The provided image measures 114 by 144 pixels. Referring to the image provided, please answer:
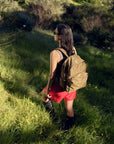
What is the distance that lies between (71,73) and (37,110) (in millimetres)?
953

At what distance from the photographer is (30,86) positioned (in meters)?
3.64

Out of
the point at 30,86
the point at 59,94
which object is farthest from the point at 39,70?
the point at 59,94

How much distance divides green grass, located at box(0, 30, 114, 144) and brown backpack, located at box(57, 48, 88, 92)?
73cm

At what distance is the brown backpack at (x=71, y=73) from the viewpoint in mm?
2014

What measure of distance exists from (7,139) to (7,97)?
0.99m

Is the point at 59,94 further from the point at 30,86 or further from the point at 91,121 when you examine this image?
the point at 30,86

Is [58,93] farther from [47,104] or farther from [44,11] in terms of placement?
[44,11]

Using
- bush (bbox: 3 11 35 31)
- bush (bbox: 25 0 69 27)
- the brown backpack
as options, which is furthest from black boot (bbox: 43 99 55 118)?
bush (bbox: 25 0 69 27)

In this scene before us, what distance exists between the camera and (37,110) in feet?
8.41

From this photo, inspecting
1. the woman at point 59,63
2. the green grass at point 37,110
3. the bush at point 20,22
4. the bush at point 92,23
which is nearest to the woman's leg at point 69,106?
the woman at point 59,63

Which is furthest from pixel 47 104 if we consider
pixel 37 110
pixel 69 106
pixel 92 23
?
pixel 92 23

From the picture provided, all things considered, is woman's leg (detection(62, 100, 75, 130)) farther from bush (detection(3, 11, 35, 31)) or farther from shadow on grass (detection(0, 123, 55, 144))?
bush (detection(3, 11, 35, 31))

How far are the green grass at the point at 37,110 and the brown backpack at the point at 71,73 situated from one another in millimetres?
728

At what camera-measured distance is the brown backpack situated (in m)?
2.01
